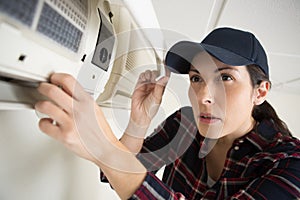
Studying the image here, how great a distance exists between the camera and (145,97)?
93 cm

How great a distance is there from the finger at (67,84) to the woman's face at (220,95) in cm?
54

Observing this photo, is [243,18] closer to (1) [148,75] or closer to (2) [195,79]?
(2) [195,79]

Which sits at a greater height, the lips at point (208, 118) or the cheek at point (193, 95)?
the cheek at point (193, 95)

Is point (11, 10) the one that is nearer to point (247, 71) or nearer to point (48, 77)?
point (48, 77)

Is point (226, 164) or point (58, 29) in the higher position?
point (58, 29)

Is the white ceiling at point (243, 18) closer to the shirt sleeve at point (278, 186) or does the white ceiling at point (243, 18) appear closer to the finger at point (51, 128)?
the shirt sleeve at point (278, 186)

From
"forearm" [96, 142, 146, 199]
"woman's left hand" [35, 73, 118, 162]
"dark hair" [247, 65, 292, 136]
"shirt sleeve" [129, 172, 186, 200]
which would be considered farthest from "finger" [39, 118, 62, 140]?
"dark hair" [247, 65, 292, 136]

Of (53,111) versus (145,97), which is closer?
(53,111)

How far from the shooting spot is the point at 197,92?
906mm

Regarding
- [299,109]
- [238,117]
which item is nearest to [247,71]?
[238,117]

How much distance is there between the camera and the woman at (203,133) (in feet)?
1.46

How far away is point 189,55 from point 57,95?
0.65 metres

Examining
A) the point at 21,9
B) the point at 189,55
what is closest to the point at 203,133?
the point at 189,55

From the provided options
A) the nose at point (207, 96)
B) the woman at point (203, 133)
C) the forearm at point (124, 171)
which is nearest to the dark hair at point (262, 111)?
the woman at point (203, 133)
